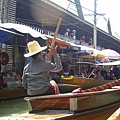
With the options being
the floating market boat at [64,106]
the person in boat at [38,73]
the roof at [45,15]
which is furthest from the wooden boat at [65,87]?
the person in boat at [38,73]

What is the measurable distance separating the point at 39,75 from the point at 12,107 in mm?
4847

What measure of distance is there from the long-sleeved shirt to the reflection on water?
3619 millimetres

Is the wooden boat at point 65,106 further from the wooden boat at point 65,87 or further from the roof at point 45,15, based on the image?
the roof at point 45,15

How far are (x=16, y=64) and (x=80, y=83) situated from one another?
10.6 feet

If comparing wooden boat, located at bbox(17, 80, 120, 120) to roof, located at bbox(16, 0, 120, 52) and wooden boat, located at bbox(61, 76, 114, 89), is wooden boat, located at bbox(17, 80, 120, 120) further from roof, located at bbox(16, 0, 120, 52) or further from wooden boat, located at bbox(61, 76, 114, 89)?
roof, located at bbox(16, 0, 120, 52)

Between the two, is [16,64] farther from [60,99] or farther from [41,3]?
[60,99]

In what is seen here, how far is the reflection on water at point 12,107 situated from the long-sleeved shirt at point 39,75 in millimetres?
3619

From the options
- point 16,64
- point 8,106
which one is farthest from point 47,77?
point 16,64

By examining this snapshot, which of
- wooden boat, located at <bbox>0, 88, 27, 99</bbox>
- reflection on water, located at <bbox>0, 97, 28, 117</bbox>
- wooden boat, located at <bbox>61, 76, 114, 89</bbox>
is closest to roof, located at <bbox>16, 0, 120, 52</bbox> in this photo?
wooden boat, located at <bbox>61, 76, 114, 89</bbox>

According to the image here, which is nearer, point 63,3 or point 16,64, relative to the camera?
point 16,64

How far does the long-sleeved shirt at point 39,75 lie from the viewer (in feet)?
13.8

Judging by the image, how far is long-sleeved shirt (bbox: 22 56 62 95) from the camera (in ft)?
13.8

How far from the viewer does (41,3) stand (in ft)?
44.9

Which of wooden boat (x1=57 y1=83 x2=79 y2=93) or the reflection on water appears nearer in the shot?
the reflection on water
